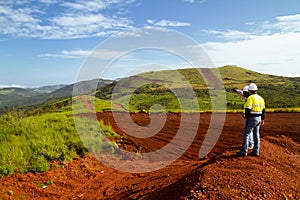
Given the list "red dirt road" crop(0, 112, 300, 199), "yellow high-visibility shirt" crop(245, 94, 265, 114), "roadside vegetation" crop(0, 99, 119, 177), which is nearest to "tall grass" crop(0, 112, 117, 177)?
"roadside vegetation" crop(0, 99, 119, 177)

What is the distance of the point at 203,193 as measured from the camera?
4.84 metres

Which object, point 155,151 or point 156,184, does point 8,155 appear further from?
point 155,151

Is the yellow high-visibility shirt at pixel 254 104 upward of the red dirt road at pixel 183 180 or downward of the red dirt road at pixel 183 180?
upward

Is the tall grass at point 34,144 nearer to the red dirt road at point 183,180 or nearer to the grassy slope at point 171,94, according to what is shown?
the red dirt road at point 183,180

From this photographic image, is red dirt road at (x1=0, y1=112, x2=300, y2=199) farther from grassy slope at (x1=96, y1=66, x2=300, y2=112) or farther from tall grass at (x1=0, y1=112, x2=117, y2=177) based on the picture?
grassy slope at (x1=96, y1=66, x2=300, y2=112)

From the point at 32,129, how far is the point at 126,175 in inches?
157

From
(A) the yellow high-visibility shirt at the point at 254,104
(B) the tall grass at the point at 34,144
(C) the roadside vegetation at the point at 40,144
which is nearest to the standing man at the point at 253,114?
(A) the yellow high-visibility shirt at the point at 254,104

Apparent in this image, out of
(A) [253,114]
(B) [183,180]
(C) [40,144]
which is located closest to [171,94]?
(C) [40,144]

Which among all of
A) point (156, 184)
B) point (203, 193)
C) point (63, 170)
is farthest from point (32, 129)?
point (203, 193)

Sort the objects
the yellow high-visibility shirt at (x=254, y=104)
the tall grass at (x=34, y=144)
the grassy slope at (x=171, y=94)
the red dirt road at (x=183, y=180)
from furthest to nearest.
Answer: the grassy slope at (x=171, y=94)
the tall grass at (x=34, y=144)
the yellow high-visibility shirt at (x=254, y=104)
the red dirt road at (x=183, y=180)

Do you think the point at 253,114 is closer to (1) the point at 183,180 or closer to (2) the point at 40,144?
(1) the point at 183,180

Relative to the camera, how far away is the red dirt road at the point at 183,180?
5027mm

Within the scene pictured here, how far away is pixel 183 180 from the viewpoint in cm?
582

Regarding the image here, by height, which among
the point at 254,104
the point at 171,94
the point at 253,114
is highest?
the point at 254,104
